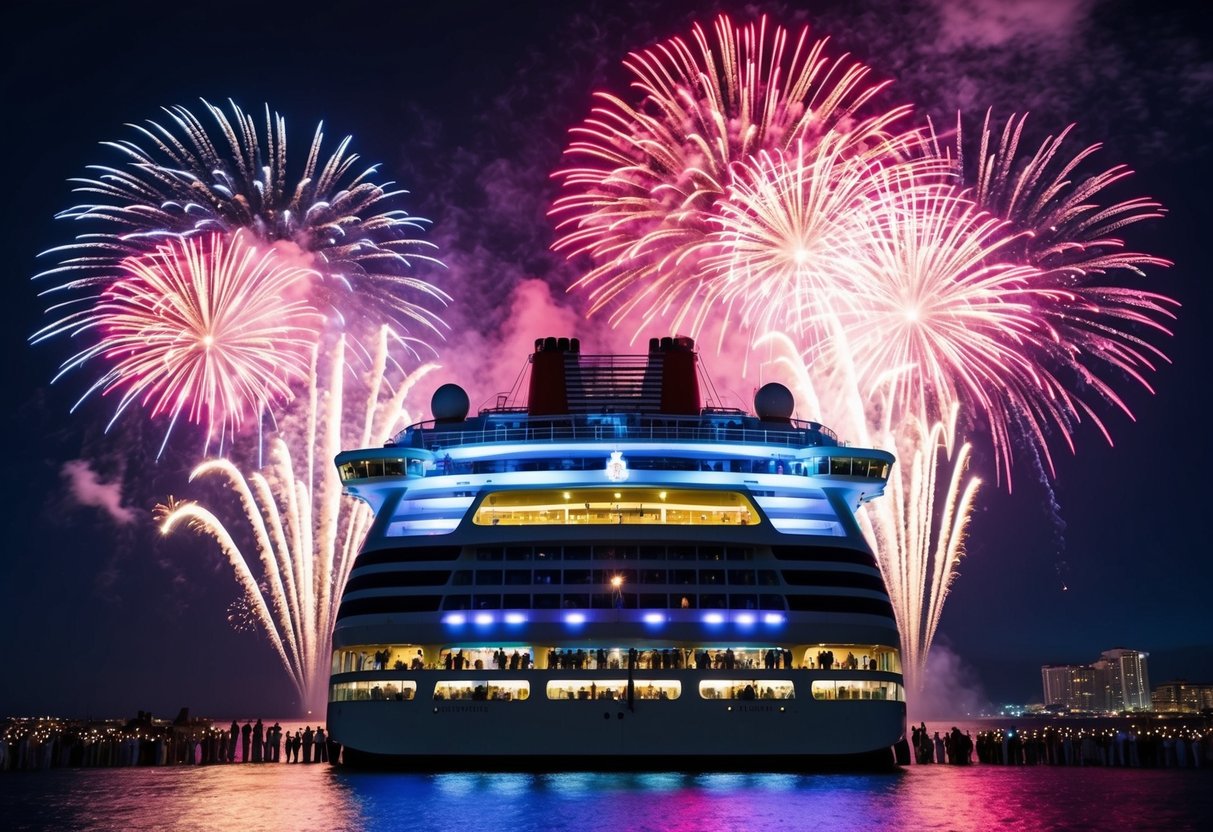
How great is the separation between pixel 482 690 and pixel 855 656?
12.1 metres

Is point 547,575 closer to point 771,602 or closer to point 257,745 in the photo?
point 771,602

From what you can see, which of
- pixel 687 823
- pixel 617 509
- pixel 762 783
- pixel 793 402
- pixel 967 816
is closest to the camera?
pixel 687 823

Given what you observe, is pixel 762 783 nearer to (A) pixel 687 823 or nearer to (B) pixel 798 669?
(B) pixel 798 669

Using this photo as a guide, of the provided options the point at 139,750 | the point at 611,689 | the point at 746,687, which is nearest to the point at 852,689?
the point at 746,687

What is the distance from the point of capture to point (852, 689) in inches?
1500

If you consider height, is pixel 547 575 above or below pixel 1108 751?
above

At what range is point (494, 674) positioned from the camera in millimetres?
37188

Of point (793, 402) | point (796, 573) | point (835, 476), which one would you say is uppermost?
point (793, 402)

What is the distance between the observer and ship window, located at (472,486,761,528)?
42.3m

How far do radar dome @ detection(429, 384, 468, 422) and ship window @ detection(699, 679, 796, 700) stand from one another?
55.4 ft

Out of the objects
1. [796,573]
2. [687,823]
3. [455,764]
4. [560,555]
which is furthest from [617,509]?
[687,823]

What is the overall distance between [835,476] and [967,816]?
17961 millimetres

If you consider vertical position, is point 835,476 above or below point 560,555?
above

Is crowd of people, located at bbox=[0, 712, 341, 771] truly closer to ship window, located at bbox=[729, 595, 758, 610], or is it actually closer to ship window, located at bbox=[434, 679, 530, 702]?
ship window, located at bbox=[434, 679, 530, 702]
